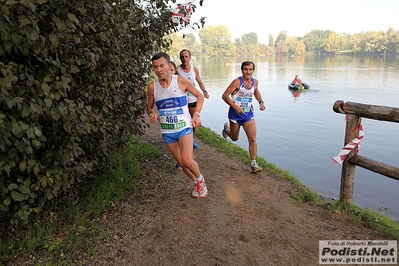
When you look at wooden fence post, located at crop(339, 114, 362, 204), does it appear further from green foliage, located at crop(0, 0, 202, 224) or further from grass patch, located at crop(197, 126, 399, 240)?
green foliage, located at crop(0, 0, 202, 224)

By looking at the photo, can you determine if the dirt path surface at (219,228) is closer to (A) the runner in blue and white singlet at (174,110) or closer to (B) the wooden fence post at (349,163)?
(B) the wooden fence post at (349,163)

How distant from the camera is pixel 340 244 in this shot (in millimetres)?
3680

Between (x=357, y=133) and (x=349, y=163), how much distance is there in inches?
18.0

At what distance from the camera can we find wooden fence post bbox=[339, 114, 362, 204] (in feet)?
14.3

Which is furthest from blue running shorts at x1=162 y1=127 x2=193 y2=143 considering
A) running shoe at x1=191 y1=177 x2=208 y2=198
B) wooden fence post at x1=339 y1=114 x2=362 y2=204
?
wooden fence post at x1=339 y1=114 x2=362 y2=204

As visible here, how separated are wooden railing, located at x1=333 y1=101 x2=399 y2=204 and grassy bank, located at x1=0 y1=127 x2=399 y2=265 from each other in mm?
401

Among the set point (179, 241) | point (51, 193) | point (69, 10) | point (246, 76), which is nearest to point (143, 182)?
point (179, 241)

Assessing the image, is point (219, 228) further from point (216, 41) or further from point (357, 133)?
point (216, 41)

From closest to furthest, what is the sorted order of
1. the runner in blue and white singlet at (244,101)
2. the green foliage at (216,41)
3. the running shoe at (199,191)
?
the running shoe at (199,191), the runner in blue and white singlet at (244,101), the green foliage at (216,41)

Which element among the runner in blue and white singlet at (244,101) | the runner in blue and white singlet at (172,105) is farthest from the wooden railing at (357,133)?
the runner in blue and white singlet at (172,105)

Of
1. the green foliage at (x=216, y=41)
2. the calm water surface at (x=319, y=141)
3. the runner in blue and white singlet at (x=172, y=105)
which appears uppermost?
the green foliage at (x=216, y=41)

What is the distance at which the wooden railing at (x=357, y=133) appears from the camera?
12.8 ft

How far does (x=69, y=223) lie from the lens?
3.81m

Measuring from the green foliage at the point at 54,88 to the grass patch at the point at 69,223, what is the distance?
1.06ft
